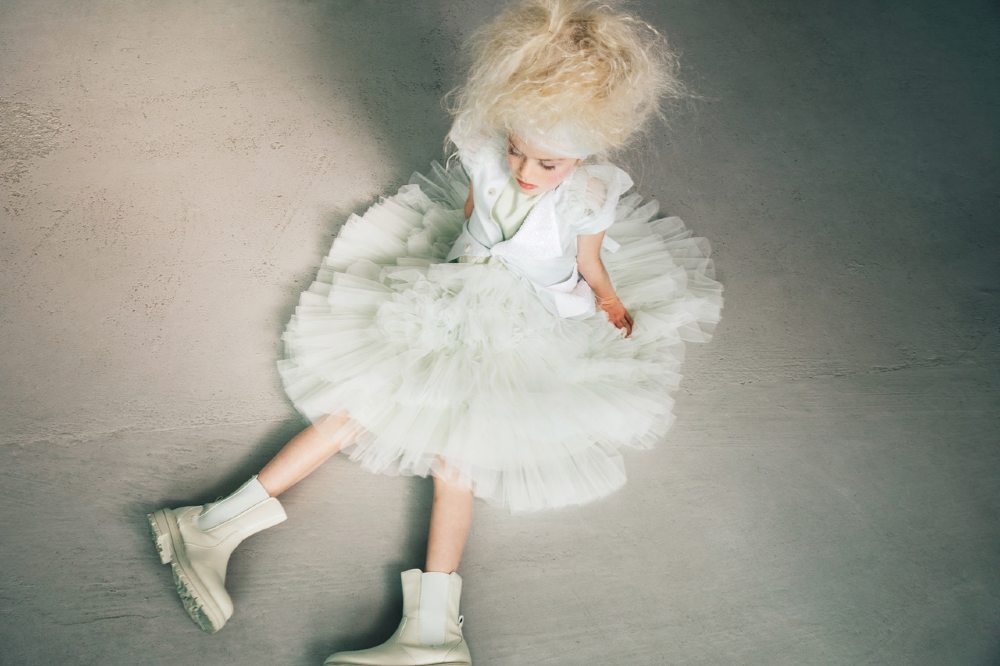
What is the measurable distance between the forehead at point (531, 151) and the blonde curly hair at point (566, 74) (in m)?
0.02

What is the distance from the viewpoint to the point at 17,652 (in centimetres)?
107

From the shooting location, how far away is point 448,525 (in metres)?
1.13

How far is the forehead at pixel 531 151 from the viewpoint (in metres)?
0.94

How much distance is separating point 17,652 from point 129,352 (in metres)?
0.55

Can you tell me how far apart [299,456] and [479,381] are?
1.14 feet

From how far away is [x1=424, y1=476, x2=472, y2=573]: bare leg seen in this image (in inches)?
43.9

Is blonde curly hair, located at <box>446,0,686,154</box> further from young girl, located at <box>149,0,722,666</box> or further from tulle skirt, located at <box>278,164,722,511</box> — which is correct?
tulle skirt, located at <box>278,164,722,511</box>

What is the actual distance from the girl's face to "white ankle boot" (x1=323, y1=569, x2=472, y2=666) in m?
0.66

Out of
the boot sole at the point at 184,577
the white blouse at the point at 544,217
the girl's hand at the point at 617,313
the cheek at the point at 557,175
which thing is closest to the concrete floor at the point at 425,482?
the boot sole at the point at 184,577

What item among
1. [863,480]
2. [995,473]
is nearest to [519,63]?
[863,480]

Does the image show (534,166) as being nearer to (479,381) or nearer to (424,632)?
(479,381)

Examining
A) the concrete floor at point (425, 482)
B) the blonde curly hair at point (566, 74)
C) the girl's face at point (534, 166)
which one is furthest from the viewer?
the concrete floor at point (425, 482)

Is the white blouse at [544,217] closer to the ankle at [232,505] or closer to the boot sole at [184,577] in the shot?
the ankle at [232,505]

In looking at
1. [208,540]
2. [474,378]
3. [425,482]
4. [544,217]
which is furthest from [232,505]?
[544,217]
